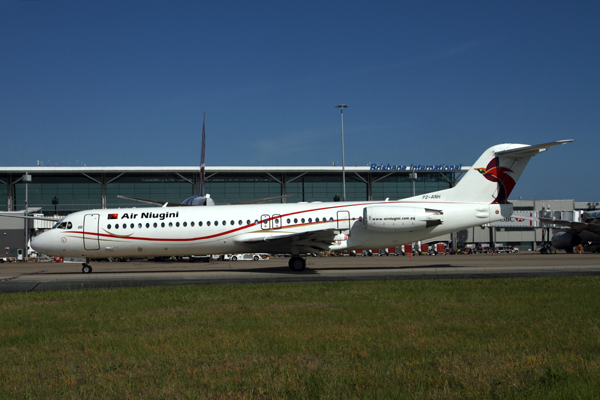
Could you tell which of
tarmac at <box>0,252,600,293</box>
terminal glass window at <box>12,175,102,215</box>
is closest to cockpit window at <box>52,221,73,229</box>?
tarmac at <box>0,252,600,293</box>

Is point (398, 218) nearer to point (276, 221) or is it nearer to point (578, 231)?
point (276, 221)

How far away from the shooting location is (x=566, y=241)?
51.2 meters

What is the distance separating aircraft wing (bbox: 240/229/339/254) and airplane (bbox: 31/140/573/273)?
0.16 feet

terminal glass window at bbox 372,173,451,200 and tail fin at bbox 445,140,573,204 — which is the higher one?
terminal glass window at bbox 372,173,451,200

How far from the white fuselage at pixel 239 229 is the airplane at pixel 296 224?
1.9 inches

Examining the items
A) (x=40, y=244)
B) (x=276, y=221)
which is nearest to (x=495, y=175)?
(x=276, y=221)

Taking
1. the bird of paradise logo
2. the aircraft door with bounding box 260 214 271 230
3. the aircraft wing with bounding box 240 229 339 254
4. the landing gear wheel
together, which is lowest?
the landing gear wheel

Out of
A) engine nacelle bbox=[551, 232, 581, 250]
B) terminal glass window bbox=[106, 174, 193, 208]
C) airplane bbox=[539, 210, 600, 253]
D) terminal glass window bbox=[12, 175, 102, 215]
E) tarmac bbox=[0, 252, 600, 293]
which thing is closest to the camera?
tarmac bbox=[0, 252, 600, 293]

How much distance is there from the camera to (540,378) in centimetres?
543

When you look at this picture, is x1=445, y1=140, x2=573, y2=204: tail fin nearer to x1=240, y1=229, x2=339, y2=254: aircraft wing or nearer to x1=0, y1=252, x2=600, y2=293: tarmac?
x1=0, y1=252, x2=600, y2=293: tarmac

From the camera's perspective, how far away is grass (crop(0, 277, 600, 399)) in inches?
210

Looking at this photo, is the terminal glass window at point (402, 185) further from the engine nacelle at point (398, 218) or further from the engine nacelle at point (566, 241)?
the engine nacelle at point (398, 218)

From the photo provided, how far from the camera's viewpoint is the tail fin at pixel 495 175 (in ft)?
81.1

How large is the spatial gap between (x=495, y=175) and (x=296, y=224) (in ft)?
33.5
